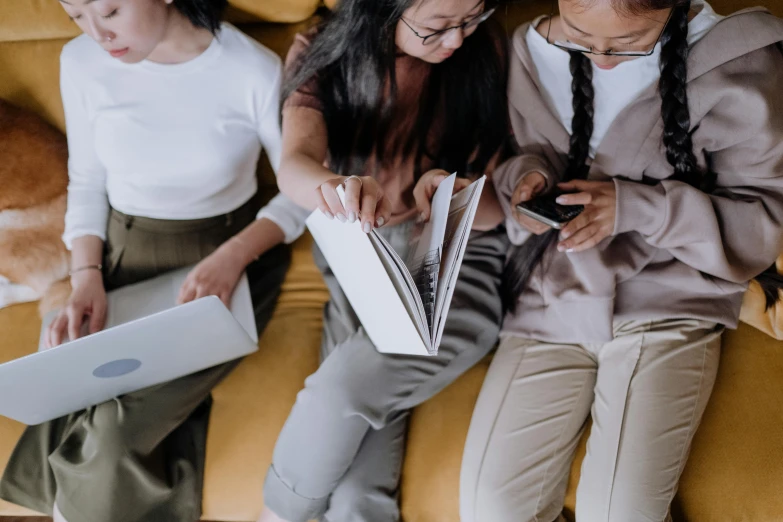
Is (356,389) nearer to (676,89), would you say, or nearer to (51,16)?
(676,89)

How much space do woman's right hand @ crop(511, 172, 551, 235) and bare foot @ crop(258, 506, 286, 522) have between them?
677mm

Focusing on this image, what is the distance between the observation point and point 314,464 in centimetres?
97

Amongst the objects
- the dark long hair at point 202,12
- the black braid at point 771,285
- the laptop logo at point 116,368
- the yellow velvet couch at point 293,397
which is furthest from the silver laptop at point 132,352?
the black braid at point 771,285

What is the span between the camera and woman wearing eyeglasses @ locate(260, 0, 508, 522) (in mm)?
979

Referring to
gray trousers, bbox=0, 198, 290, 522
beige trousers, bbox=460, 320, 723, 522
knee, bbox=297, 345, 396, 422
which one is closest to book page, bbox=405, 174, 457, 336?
knee, bbox=297, 345, 396, 422

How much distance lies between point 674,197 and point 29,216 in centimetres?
128

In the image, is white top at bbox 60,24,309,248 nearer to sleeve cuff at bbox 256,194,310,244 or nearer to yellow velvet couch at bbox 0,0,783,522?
sleeve cuff at bbox 256,194,310,244

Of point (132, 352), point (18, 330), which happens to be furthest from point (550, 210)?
point (18, 330)

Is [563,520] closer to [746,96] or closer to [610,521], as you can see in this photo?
[610,521]

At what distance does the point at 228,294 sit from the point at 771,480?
0.99 m

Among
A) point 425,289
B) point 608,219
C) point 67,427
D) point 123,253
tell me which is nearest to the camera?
point 425,289

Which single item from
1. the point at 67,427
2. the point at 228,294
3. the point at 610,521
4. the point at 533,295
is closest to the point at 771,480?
the point at 610,521

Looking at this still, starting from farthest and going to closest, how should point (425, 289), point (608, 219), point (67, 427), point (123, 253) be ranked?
1. point (123, 253)
2. point (67, 427)
3. point (608, 219)
4. point (425, 289)

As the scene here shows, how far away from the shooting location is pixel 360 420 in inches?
39.5
